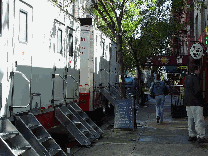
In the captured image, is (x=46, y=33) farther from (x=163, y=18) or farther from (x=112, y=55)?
(x=163, y=18)

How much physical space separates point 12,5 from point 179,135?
6546mm

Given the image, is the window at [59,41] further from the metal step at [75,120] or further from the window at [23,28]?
the window at [23,28]

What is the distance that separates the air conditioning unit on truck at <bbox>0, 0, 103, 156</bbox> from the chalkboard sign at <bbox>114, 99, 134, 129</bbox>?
1.39 meters

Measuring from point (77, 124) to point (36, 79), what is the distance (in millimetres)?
2171

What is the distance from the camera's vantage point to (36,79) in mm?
7766

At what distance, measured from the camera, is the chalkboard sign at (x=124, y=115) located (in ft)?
38.5

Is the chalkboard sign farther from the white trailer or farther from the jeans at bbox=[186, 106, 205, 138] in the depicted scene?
the jeans at bbox=[186, 106, 205, 138]

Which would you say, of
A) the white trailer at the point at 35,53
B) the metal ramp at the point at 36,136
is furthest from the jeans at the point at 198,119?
the metal ramp at the point at 36,136

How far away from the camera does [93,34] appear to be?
1260 cm

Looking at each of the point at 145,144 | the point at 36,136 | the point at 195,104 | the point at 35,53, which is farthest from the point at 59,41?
the point at 195,104

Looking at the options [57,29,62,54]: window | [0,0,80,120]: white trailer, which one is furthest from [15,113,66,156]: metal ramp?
[57,29,62,54]: window

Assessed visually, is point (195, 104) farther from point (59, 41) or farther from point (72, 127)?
point (59, 41)

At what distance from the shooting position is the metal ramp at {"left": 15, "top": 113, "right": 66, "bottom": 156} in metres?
6.67

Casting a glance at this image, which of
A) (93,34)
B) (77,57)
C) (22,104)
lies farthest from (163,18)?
(22,104)
